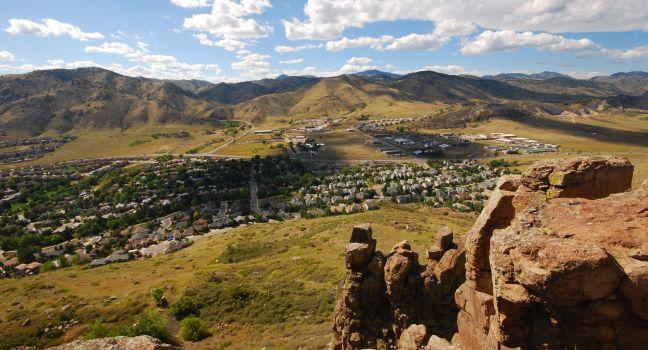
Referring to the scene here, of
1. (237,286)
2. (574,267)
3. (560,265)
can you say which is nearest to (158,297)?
(237,286)

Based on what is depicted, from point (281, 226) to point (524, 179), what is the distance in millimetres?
77872

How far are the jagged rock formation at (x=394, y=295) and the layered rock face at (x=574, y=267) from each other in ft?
24.1

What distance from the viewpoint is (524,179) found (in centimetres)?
1750

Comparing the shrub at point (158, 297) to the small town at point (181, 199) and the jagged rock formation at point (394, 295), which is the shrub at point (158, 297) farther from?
the small town at point (181, 199)

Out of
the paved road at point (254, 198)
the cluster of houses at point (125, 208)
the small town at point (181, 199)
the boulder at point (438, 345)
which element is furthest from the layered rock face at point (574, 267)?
the paved road at point (254, 198)

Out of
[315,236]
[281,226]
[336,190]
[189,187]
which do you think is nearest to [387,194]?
[336,190]

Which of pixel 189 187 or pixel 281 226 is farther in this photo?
pixel 189 187

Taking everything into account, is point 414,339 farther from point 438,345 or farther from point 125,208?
point 125,208

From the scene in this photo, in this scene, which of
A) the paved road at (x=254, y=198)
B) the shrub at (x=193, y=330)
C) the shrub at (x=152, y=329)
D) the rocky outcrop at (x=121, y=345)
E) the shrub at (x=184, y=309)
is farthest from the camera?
the paved road at (x=254, y=198)

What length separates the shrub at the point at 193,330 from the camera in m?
38.4

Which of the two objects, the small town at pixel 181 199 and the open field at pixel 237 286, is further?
the small town at pixel 181 199

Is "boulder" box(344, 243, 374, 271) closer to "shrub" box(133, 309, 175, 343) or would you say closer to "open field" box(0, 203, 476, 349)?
"open field" box(0, 203, 476, 349)

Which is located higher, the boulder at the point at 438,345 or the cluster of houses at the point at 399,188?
the boulder at the point at 438,345

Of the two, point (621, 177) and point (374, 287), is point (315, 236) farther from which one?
point (621, 177)
